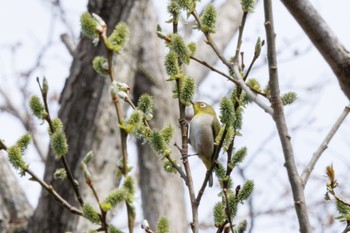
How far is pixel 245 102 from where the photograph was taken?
4.04ft

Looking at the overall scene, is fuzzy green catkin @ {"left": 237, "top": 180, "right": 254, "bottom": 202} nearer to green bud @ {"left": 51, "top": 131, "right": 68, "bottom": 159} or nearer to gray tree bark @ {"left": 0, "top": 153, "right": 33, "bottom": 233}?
green bud @ {"left": 51, "top": 131, "right": 68, "bottom": 159}

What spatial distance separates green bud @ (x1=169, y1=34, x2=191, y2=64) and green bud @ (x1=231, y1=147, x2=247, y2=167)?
0.19 meters

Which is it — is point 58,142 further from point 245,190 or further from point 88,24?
point 245,190

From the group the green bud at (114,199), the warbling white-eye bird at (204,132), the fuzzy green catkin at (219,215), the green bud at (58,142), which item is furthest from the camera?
the warbling white-eye bird at (204,132)

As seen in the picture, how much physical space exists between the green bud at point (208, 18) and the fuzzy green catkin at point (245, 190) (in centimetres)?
29

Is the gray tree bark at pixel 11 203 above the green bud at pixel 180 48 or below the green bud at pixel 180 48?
above

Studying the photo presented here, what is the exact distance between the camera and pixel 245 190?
1202 millimetres

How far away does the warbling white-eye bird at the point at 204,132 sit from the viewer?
6.19ft

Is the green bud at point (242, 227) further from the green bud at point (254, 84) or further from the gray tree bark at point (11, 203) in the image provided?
the gray tree bark at point (11, 203)

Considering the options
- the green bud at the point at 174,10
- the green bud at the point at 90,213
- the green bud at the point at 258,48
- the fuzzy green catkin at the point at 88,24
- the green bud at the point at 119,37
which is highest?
the green bud at the point at 174,10

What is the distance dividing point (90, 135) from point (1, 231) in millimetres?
624

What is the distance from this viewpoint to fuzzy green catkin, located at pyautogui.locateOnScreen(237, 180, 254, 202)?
47.2 inches

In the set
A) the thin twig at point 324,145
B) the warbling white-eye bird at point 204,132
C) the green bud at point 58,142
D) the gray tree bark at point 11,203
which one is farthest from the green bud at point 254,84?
the gray tree bark at point 11,203

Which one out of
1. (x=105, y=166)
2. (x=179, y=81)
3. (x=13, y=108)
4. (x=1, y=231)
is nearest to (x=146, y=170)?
(x=105, y=166)
